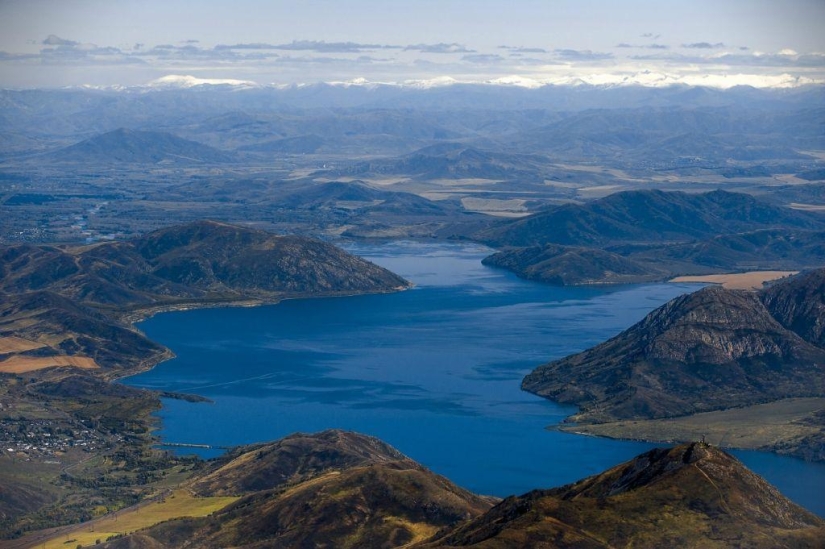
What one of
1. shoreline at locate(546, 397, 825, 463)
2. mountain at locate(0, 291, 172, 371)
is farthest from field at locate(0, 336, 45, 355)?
shoreline at locate(546, 397, 825, 463)

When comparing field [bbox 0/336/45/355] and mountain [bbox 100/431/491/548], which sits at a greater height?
mountain [bbox 100/431/491/548]

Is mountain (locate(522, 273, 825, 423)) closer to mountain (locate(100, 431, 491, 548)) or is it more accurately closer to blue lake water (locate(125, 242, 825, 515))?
blue lake water (locate(125, 242, 825, 515))

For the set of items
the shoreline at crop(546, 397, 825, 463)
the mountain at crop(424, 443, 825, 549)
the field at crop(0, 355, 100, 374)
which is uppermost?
the mountain at crop(424, 443, 825, 549)

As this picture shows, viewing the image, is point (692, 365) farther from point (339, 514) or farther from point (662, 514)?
point (662, 514)

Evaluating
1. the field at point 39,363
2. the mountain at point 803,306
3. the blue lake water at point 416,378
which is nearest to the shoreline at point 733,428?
the blue lake water at point 416,378

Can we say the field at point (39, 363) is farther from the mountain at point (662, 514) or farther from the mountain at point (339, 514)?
the mountain at point (662, 514)

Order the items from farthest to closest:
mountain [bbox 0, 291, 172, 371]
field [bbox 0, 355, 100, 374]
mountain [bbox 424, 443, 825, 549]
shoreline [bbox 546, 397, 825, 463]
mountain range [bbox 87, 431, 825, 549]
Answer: mountain [bbox 0, 291, 172, 371]
field [bbox 0, 355, 100, 374]
shoreline [bbox 546, 397, 825, 463]
mountain range [bbox 87, 431, 825, 549]
mountain [bbox 424, 443, 825, 549]

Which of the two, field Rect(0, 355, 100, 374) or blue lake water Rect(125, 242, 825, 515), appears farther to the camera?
field Rect(0, 355, 100, 374)
